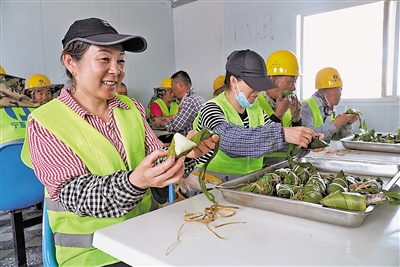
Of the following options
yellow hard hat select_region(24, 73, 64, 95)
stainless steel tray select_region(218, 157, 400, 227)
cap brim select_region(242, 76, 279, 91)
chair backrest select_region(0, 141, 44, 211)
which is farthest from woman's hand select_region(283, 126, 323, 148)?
yellow hard hat select_region(24, 73, 64, 95)

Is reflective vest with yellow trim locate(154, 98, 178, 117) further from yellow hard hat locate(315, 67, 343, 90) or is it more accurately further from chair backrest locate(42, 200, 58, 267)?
chair backrest locate(42, 200, 58, 267)

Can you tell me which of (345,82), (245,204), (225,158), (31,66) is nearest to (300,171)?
(245,204)

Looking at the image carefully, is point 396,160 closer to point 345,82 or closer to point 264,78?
point 264,78

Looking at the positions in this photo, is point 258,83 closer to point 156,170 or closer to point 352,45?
point 156,170

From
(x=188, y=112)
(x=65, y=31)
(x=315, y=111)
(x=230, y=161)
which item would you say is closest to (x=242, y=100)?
(x=230, y=161)

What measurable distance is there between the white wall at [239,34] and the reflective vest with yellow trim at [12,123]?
474cm

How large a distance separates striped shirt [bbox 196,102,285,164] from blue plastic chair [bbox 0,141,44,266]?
1288 mm

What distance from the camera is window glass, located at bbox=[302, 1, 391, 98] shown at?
189 inches

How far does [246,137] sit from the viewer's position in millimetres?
1558

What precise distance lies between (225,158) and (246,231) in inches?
38.1

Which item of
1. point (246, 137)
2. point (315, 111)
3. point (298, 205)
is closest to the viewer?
point (298, 205)

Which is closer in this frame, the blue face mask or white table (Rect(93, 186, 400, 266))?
white table (Rect(93, 186, 400, 266))

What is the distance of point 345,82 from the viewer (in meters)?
5.18

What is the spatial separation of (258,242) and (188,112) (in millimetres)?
2931
